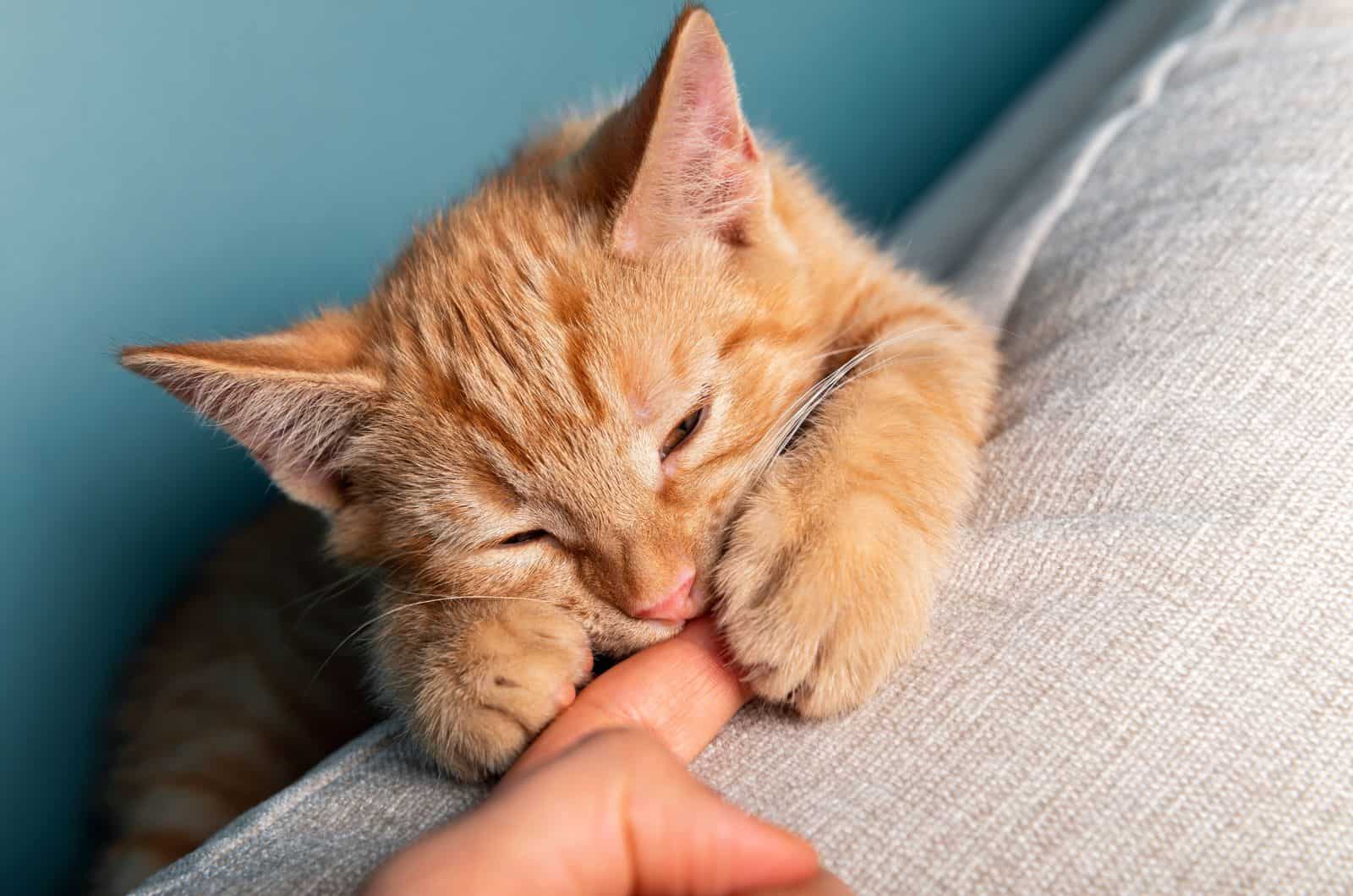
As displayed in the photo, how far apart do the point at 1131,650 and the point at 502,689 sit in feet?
1.79

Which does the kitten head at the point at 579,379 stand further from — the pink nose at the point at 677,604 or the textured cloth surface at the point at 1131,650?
the textured cloth surface at the point at 1131,650

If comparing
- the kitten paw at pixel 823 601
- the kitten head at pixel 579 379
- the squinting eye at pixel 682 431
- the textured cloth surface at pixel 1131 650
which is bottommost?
the textured cloth surface at pixel 1131 650

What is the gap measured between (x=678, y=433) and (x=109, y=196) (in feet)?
3.53

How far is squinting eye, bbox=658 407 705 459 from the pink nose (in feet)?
0.46

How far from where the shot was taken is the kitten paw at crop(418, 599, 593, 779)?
2.80ft

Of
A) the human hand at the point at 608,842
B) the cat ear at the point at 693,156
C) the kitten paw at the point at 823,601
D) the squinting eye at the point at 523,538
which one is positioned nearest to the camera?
the human hand at the point at 608,842

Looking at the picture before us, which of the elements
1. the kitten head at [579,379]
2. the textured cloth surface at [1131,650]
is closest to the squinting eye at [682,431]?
the kitten head at [579,379]

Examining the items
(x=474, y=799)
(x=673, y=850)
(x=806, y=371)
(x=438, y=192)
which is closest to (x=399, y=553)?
(x=474, y=799)

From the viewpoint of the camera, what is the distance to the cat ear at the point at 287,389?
3.12 feet

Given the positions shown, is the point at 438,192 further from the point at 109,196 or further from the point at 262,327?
the point at 109,196

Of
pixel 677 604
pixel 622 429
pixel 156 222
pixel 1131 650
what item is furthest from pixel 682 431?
pixel 156 222

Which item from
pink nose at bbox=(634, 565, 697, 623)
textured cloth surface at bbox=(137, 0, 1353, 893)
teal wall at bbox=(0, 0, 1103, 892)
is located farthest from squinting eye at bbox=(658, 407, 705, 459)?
teal wall at bbox=(0, 0, 1103, 892)

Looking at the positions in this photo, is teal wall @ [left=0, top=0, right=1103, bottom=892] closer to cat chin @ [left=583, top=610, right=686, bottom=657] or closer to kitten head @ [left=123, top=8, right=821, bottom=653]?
kitten head @ [left=123, top=8, right=821, bottom=653]

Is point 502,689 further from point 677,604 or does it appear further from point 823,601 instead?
point 823,601
